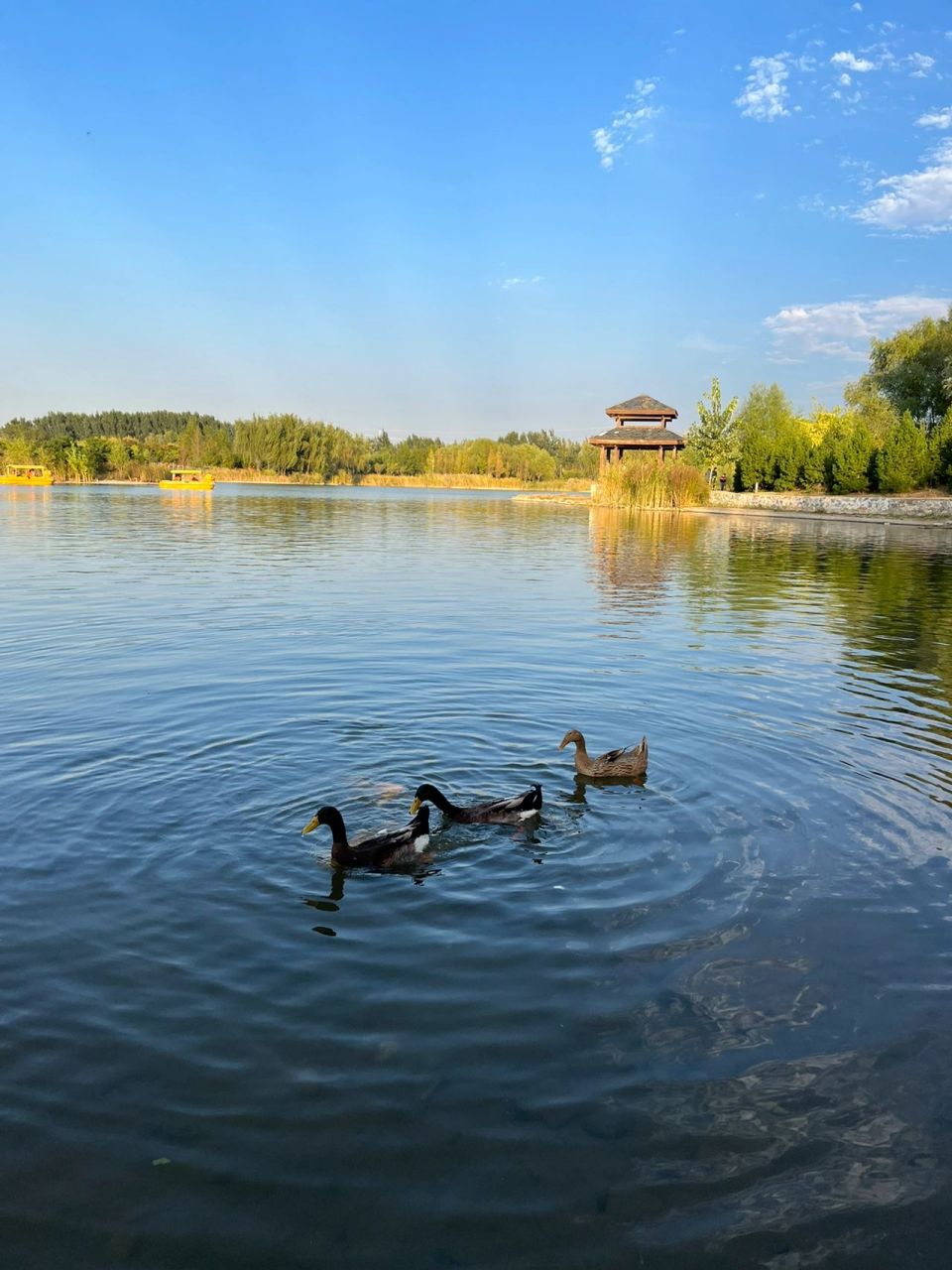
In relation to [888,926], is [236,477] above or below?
above

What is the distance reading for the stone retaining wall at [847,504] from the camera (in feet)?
193

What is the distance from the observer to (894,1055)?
5.06 m

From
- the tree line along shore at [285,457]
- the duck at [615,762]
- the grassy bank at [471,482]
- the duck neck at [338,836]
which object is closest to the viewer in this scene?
the duck neck at [338,836]

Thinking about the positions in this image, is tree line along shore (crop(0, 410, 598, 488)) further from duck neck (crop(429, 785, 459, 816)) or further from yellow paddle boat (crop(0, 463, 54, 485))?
duck neck (crop(429, 785, 459, 816))

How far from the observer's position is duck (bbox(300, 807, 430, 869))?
718 centimetres

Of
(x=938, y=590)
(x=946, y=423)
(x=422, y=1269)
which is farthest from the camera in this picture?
(x=946, y=423)

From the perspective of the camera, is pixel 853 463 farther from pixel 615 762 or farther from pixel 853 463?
pixel 615 762

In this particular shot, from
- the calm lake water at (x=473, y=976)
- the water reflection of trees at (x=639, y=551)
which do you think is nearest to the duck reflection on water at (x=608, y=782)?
the calm lake water at (x=473, y=976)

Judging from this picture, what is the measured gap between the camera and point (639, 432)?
74688mm

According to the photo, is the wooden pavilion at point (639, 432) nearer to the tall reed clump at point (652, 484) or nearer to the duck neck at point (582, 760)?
the tall reed clump at point (652, 484)

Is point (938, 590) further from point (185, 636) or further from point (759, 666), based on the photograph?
point (185, 636)

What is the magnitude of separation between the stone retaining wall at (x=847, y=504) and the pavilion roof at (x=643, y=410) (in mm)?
7923

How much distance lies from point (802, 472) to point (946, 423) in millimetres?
14851

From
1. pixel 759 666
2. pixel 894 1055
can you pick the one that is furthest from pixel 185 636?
pixel 894 1055
